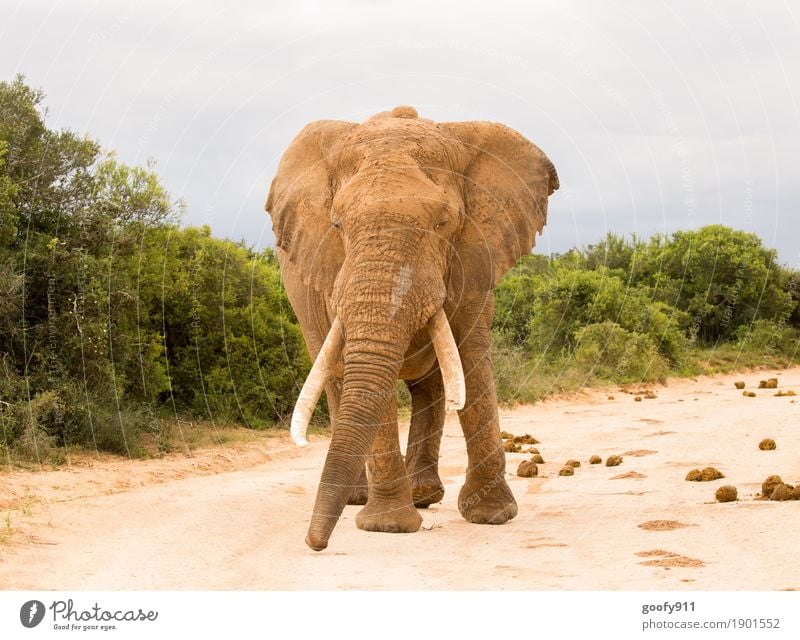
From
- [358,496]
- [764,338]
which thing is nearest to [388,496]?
[358,496]

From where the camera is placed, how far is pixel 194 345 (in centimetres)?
1747

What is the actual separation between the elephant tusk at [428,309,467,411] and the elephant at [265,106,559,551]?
0.01 meters

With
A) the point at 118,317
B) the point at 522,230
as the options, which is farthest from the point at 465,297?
the point at 118,317

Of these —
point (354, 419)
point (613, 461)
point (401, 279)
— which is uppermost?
point (401, 279)

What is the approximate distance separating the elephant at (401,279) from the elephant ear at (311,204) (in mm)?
12

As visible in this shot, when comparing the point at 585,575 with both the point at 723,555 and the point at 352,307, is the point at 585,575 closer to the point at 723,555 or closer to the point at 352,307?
the point at 723,555

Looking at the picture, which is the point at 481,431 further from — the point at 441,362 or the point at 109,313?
the point at 109,313

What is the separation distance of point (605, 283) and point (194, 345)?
12822 mm

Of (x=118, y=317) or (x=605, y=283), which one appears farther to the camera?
(x=605, y=283)

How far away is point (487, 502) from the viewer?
959 cm

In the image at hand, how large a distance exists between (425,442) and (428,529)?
144 centimetres

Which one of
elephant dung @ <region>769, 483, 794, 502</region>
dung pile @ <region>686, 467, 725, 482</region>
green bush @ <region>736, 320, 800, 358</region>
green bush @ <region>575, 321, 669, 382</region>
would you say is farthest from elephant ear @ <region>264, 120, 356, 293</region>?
green bush @ <region>736, 320, 800, 358</region>

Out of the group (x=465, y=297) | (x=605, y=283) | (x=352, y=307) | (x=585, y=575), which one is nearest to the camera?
(x=585, y=575)

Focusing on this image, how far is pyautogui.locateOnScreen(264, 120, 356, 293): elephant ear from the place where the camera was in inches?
353
